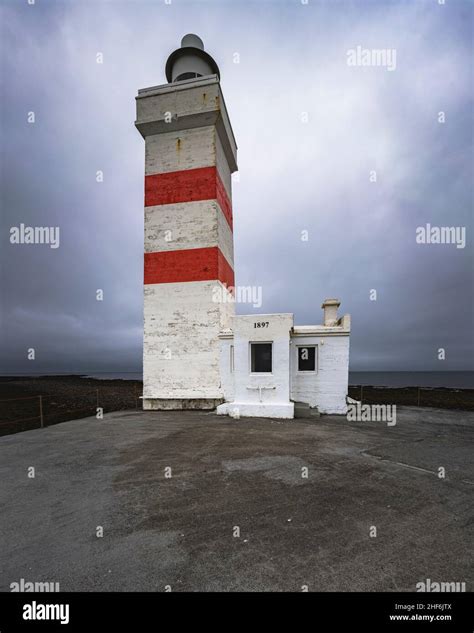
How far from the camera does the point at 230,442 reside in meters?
7.28

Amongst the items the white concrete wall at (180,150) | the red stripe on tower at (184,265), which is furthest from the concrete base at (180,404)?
the white concrete wall at (180,150)

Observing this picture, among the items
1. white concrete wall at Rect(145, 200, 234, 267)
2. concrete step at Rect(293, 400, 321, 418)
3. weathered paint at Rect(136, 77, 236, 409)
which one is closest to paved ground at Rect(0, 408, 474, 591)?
concrete step at Rect(293, 400, 321, 418)

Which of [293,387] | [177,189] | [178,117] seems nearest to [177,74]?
[178,117]

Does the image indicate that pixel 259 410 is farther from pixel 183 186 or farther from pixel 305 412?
pixel 183 186

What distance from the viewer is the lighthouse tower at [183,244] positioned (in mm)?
13156

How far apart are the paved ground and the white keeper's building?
15.5 ft

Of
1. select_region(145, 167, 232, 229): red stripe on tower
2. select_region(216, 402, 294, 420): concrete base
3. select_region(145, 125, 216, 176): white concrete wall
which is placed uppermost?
select_region(145, 125, 216, 176): white concrete wall

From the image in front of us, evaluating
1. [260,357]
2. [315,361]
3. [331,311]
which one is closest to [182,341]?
[260,357]

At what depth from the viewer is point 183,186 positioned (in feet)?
45.8

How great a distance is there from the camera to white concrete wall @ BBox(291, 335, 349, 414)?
11.9m

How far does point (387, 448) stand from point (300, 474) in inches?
122

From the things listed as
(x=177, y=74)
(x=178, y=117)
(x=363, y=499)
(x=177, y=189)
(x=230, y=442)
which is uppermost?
(x=177, y=74)

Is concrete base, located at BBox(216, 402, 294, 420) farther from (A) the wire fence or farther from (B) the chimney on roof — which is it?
(A) the wire fence

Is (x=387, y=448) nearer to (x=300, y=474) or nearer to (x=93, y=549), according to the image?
(x=300, y=474)
